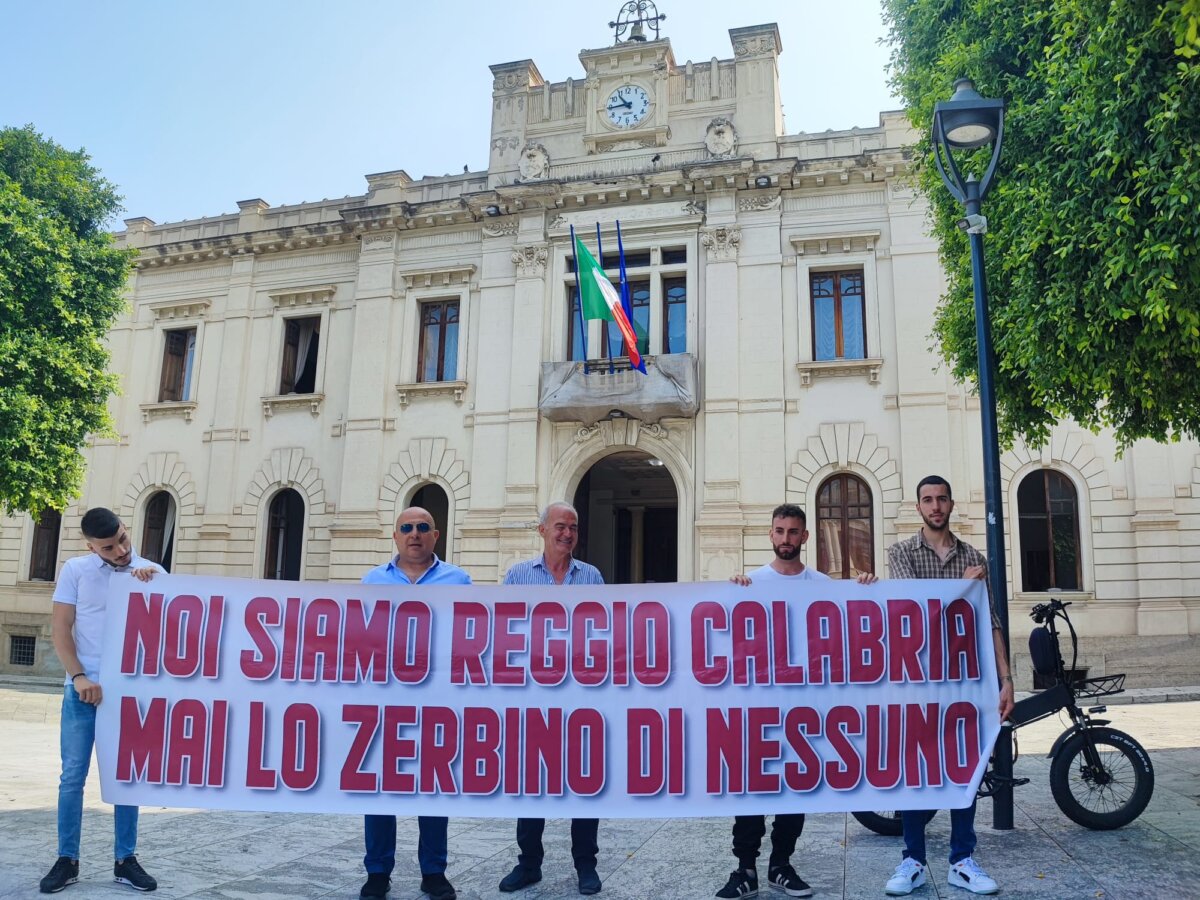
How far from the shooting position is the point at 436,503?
21422mm

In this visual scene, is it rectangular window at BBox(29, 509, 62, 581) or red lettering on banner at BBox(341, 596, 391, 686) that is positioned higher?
rectangular window at BBox(29, 509, 62, 581)

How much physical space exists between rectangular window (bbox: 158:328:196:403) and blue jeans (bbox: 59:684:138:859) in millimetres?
19146

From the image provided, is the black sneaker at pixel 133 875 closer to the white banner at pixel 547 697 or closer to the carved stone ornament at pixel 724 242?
the white banner at pixel 547 697

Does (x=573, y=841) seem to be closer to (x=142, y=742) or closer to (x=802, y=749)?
(x=802, y=749)

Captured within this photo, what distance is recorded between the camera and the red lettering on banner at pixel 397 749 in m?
4.74

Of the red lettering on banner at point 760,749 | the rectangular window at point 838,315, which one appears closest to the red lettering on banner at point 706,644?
the red lettering on banner at point 760,749

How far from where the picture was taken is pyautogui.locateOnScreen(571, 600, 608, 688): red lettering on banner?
496 centimetres

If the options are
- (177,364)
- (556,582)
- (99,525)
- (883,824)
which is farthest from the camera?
(177,364)

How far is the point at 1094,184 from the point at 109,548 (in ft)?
23.7

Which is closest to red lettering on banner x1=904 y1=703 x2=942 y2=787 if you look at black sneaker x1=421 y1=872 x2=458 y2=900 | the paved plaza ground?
the paved plaza ground

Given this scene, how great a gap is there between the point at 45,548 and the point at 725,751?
75.1 feet

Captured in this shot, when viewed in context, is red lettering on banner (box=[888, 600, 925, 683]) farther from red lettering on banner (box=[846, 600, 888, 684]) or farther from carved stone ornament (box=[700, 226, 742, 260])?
carved stone ornament (box=[700, 226, 742, 260])

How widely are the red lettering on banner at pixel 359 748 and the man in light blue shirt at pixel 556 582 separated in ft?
2.80

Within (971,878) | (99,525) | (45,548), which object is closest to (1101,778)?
(971,878)
